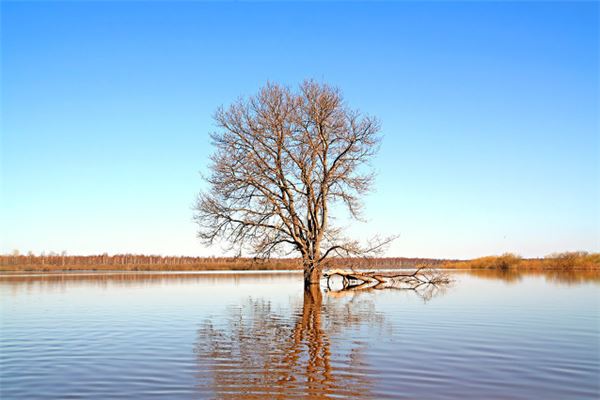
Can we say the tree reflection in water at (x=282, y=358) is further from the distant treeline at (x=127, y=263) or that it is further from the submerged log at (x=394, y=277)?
the distant treeline at (x=127, y=263)

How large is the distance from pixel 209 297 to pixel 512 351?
57.2 ft

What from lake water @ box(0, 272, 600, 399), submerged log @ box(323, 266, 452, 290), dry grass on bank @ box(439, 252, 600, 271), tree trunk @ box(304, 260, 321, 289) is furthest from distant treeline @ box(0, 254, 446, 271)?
lake water @ box(0, 272, 600, 399)

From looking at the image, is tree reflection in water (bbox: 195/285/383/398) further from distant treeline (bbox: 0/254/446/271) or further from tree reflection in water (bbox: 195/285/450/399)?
distant treeline (bbox: 0/254/446/271)

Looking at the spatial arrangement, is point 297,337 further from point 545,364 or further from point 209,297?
point 209,297

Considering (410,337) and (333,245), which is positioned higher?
(333,245)

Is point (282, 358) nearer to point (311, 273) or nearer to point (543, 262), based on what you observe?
point (311, 273)

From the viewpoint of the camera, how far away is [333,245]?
30078 mm

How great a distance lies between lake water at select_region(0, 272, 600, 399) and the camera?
795cm

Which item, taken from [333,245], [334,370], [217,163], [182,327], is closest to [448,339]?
[334,370]

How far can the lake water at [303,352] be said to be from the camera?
7.95 metres

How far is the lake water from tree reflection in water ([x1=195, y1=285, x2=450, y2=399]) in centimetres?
3

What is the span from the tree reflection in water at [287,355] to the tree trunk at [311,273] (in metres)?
12.1

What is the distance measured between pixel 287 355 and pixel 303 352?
17.4 inches

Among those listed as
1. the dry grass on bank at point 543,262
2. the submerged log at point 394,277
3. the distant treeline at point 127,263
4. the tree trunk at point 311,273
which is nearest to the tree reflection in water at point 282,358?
the tree trunk at point 311,273
